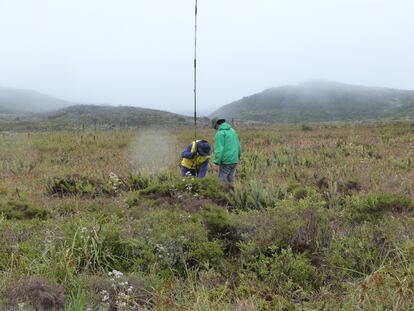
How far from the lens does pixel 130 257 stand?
4.48 metres

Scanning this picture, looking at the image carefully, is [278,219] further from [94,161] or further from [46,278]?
[94,161]

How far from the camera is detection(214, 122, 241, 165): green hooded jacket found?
846 cm

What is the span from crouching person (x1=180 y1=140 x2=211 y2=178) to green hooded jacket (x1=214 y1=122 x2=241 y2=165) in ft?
0.66

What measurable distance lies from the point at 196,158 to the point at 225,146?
62 centimetres

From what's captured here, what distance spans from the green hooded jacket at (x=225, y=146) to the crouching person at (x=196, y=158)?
20cm

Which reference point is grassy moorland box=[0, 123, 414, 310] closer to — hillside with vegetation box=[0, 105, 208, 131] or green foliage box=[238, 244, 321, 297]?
green foliage box=[238, 244, 321, 297]

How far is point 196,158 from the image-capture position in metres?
8.56

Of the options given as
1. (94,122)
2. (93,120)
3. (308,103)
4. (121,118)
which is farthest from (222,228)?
(308,103)

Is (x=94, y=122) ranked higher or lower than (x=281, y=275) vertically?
lower

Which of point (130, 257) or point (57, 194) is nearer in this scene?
point (130, 257)

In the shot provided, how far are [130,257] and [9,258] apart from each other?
45.7 inches

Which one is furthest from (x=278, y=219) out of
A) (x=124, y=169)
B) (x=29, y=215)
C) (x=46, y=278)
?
(x=124, y=169)

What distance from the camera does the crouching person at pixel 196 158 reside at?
8.38 meters

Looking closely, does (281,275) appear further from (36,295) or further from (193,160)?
(193,160)
